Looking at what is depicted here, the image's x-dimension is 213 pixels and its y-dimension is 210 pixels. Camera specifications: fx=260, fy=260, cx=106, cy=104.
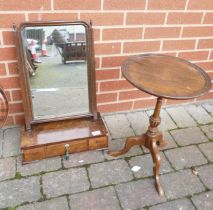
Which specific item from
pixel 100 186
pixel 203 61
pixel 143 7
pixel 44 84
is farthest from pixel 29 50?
pixel 203 61

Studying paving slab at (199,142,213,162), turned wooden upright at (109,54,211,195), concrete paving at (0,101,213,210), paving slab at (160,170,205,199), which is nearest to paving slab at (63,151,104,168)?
concrete paving at (0,101,213,210)

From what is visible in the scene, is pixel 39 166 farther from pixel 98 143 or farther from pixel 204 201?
pixel 204 201

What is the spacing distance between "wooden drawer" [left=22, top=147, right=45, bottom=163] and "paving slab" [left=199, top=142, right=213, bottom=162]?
132cm

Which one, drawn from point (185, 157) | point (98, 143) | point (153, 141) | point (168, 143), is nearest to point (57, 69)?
point (98, 143)

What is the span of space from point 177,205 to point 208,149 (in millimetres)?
676

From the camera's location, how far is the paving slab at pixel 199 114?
2550 millimetres

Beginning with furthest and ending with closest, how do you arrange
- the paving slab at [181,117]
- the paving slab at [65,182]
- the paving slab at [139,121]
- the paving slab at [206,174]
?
the paving slab at [181,117], the paving slab at [139,121], the paving slab at [206,174], the paving slab at [65,182]

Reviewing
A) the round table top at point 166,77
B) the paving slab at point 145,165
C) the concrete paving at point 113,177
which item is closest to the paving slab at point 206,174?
the concrete paving at point 113,177

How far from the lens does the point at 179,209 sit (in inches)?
67.6

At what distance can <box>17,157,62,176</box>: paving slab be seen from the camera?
6.29 feet

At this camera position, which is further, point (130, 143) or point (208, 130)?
point (208, 130)

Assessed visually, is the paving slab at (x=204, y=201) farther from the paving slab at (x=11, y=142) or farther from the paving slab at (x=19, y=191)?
the paving slab at (x=11, y=142)

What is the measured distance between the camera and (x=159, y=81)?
5.44ft

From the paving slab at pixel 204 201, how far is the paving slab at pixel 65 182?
29.5 inches
